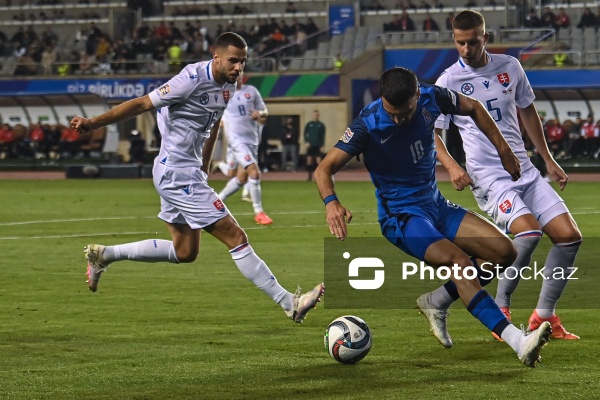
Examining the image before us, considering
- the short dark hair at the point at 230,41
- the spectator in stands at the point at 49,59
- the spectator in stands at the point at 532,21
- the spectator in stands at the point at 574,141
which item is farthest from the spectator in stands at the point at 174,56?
the short dark hair at the point at 230,41

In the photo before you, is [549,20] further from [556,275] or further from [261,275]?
[261,275]

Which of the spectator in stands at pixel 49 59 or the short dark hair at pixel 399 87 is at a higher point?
the short dark hair at pixel 399 87

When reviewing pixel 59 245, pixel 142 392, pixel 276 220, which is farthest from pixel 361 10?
pixel 142 392

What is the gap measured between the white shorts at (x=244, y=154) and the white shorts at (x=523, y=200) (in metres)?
11.8

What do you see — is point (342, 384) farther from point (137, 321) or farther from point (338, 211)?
point (137, 321)

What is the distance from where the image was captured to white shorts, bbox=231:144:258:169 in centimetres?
2058

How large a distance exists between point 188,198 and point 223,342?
1445mm

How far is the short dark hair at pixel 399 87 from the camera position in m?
7.26

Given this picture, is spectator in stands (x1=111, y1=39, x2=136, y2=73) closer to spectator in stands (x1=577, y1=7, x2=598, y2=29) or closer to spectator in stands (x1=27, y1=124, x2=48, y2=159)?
spectator in stands (x1=27, y1=124, x2=48, y2=159)

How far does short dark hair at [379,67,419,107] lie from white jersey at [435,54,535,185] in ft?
5.60

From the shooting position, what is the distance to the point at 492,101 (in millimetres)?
9047
